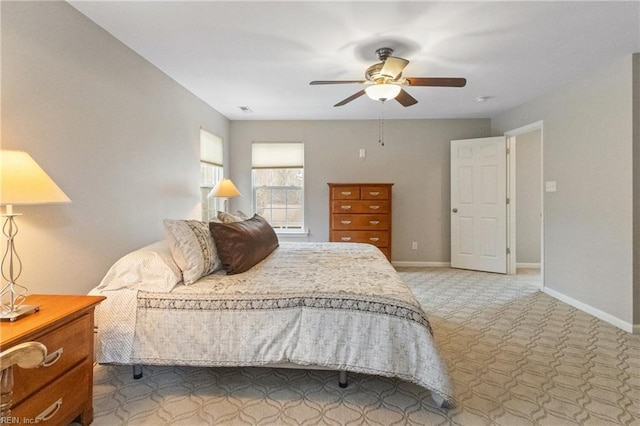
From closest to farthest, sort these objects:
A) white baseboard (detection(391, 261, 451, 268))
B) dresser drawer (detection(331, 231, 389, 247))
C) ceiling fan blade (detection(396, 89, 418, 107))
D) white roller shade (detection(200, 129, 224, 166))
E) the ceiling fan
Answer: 1. the ceiling fan
2. ceiling fan blade (detection(396, 89, 418, 107))
3. white roller shade (detection(200, 129, 224, 166))
4. dresser drawer (detection(331, 231, 389, 247))
5. white baseboard (detection(391, 261, 451, 268))

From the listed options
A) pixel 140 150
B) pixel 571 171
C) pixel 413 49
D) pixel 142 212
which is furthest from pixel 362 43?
pixel 571 171

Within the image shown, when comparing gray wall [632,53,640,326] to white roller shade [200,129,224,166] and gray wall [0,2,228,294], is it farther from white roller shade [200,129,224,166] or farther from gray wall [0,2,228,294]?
white roller shade [200,129,224,166]

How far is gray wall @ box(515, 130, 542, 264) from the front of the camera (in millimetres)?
5121

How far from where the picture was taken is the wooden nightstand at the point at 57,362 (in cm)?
125

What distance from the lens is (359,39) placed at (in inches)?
98.3

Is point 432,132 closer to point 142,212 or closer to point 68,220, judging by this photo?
point 142,212

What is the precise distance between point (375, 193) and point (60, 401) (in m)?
3.92

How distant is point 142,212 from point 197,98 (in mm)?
1780

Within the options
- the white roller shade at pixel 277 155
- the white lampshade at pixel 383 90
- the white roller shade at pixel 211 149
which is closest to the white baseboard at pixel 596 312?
the white lampshade at pixel 383 90

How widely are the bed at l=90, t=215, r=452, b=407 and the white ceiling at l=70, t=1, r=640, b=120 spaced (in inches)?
65.6

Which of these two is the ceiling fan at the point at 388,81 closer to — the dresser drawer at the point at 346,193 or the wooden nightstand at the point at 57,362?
the dresser drawer at the point at 346,193

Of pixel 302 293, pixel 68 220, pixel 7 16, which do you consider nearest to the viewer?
pixel 7 16

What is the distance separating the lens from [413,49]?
267cm

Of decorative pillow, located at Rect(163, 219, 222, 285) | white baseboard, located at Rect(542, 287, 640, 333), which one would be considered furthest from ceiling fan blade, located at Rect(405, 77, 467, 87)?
white baseboard, located at Rect(542, 287, 640, 333)
